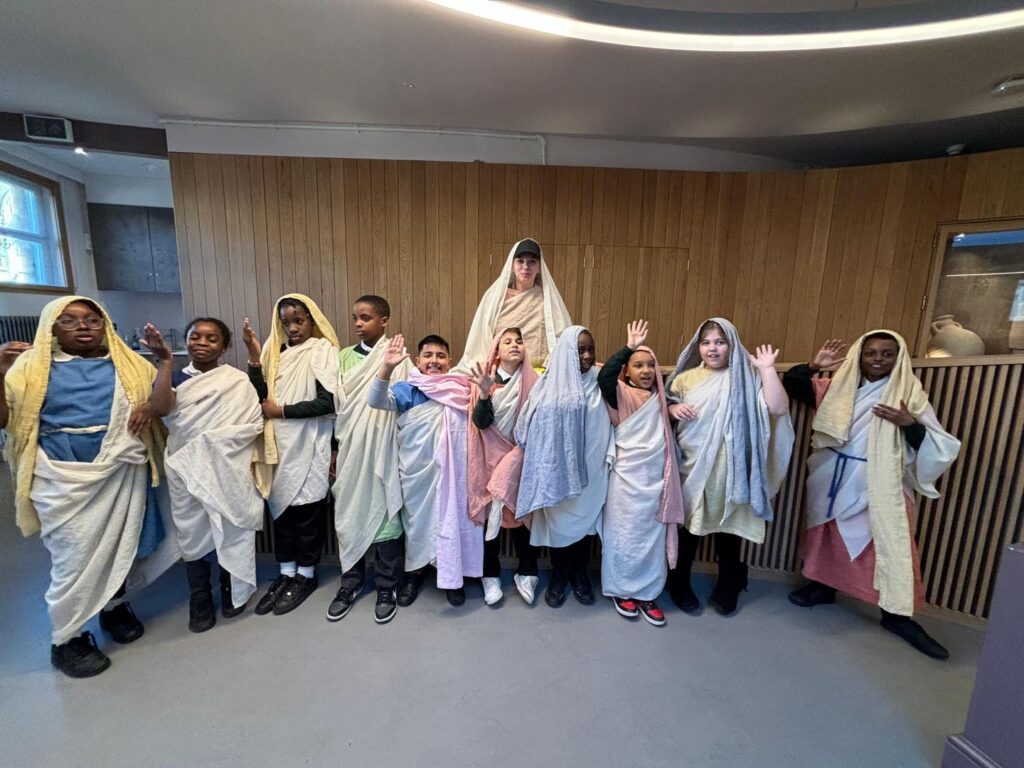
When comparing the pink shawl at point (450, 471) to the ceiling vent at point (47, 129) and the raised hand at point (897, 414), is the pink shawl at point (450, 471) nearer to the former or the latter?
the raised hand at point (897, 414)

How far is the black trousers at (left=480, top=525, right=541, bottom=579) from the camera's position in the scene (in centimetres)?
198

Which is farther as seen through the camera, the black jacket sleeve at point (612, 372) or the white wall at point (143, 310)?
the white wall at point (143, 310)

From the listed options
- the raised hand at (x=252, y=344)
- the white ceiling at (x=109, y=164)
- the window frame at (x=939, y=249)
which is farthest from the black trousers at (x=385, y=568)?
the white ceiling at (x=109, y=164)

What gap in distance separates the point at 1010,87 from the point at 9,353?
554cm

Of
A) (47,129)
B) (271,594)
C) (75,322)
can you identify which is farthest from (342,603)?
(47,129)

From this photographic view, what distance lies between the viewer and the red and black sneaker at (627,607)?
1887 mm

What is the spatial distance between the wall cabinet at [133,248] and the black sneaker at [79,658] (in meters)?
5.13

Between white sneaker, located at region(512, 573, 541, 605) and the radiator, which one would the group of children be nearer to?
white sneaker, located at region(512, 573, 541, 605)

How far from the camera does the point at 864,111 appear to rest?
3.00 meters

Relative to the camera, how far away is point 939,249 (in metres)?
3.26

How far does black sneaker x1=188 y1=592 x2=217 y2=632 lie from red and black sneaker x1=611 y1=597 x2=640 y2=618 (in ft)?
6.03

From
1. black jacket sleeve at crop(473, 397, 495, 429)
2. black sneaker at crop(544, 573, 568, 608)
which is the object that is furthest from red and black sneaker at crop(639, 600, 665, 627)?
black jacket sleeve at crop(473, 397, 495, 429)

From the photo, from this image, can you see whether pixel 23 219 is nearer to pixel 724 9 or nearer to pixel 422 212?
pixel 422 212

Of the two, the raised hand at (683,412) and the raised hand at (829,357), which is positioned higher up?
the raised hand at (829,357)
